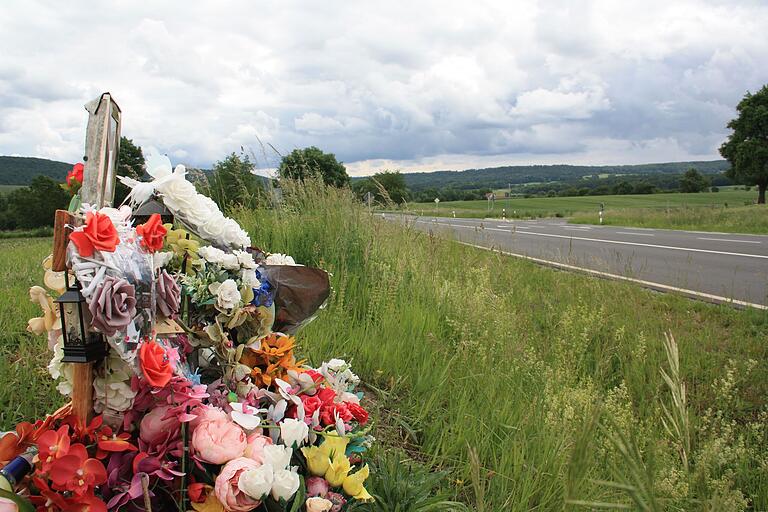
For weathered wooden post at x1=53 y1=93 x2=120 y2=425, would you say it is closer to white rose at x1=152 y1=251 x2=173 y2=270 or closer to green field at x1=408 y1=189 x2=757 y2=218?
white rose at x1=152 y1=251 x2=173 y2=270

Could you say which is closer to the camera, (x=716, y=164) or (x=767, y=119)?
(x=767, y=119)

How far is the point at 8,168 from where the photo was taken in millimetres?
48000

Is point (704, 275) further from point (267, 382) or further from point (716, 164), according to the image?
point (716, 164)

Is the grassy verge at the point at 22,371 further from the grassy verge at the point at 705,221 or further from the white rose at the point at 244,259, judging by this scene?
the grassy verge at the point at 705,221

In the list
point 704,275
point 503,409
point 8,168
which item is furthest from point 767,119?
point 8,168

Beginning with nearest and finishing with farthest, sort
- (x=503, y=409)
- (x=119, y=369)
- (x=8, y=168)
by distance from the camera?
(x=119, y=369), (x=503, y=409), (x=8, y=168)

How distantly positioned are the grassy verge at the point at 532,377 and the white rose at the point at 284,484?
0.47 m

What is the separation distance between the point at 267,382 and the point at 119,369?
666 millimetres

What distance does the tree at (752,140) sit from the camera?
4181cm

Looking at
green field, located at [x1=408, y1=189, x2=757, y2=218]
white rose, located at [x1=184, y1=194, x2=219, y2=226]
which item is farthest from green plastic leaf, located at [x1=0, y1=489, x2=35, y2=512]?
green field, located at [x1=408, y1=189, x2=757, y2=218]

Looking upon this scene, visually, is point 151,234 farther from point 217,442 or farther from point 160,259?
point 217,442

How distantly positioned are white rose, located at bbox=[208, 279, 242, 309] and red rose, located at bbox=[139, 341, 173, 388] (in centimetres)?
39

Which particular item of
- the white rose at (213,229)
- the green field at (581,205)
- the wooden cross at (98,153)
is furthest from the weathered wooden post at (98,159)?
the green field at (581,205)

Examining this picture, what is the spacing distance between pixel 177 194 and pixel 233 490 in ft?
2.92
